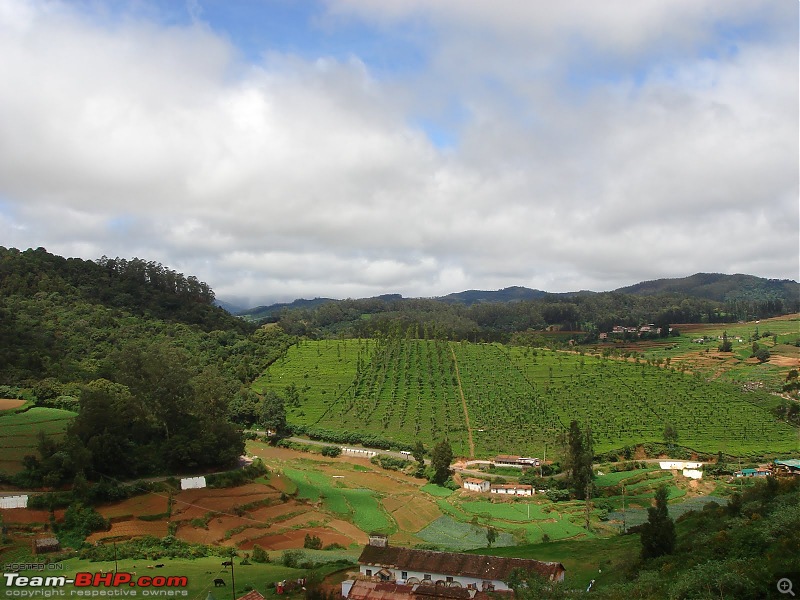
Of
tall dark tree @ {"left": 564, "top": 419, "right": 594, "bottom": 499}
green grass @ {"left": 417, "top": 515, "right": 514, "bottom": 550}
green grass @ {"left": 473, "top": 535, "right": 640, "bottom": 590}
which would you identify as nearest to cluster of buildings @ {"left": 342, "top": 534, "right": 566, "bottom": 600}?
green grass @ {"left": 473, "top": 535, "right": 640, "bottom": 590}

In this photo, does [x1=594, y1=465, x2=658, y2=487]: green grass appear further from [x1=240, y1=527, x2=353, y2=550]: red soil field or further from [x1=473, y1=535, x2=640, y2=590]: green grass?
[x1=240, y1=527, x2=353, y2=550]: red soil field

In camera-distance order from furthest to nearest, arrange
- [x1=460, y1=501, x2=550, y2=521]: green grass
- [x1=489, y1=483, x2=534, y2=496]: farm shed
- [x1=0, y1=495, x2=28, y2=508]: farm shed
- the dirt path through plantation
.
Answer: the dirt path through plantation → [x1=489, y1=483, x2=534, y2=496]: farm shed → [x1=460, y1=501, x2=550, y2=521]: green grass → [x1=0, y1=495, x2=28, y2=508]: farm shed

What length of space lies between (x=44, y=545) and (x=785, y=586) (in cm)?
3865

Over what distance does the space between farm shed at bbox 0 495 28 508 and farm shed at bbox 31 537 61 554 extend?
16.5ft

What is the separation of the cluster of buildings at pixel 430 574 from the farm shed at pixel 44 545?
19.2m

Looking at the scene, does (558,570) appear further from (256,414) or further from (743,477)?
(256,414)

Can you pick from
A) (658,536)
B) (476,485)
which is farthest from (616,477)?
(658,536)

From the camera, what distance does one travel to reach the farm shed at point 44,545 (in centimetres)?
3541

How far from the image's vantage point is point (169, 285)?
118m

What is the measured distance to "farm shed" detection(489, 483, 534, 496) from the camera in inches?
2243

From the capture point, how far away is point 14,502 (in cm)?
3984

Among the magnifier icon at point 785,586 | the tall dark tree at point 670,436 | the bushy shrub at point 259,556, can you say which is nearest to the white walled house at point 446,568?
the bushy shrub at point 259,556

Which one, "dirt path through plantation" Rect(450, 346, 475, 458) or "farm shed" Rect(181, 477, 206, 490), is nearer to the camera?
"farm shed" Rect(181, 477, 206, 490)

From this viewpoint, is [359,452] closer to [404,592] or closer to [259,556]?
[259,556]
